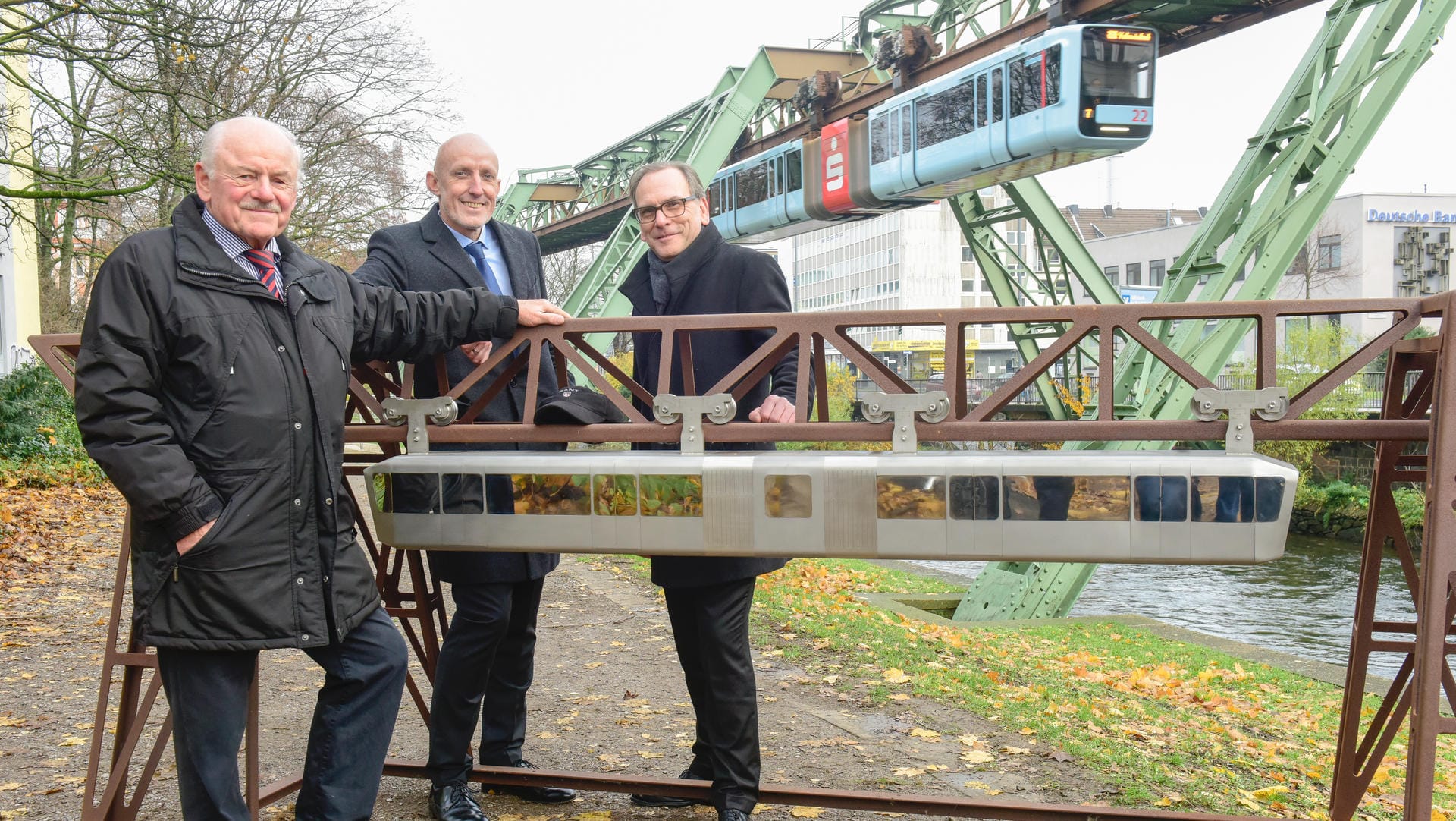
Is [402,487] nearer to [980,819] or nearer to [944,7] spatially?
[980,819]

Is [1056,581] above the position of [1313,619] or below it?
above

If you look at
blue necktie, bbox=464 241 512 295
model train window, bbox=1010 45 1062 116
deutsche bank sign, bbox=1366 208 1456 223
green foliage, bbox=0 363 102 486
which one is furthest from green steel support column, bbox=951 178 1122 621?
deutsche bank sign, bbox=1366 208 1456 223

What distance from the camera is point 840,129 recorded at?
2314 cm

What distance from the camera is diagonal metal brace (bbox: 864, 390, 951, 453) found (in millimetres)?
3664

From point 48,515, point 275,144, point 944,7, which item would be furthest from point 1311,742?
point 944,7

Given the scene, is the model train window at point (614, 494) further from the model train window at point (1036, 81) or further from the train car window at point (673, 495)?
the model train window at point (1036, 81)

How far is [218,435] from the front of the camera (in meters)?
3.02

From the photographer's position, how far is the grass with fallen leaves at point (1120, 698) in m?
5.43

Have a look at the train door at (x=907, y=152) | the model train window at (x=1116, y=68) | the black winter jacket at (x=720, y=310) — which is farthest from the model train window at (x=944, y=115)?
the black winter jacket at (x=720, y=310)

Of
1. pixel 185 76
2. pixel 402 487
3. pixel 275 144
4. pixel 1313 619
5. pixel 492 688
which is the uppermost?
pixel 185 76

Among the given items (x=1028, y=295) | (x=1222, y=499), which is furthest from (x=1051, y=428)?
(x=1028, y=295)

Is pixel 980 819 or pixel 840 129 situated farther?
pixel 840 129

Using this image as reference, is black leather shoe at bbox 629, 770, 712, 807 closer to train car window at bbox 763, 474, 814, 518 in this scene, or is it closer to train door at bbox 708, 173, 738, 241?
train car window at bbox 763, 474, 814, 518

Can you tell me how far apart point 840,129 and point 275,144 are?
2078 cm
